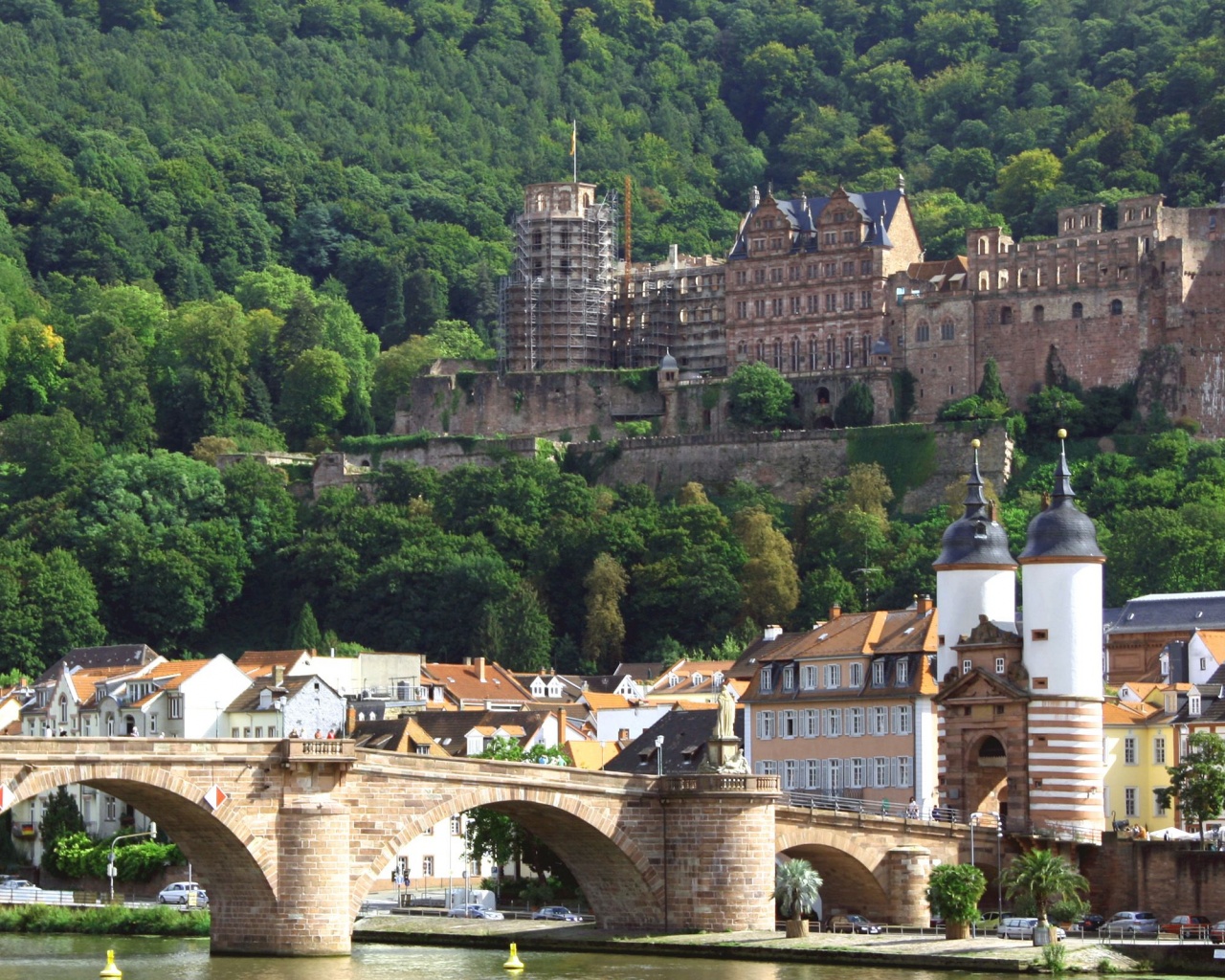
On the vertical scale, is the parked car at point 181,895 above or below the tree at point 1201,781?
below

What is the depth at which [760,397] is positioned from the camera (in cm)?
14562

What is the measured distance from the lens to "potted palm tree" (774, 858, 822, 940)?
76562mm

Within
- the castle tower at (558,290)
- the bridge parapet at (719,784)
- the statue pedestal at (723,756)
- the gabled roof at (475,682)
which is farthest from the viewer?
the castle tower at (558,290)

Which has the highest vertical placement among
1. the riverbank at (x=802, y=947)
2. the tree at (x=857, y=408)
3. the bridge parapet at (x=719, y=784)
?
the tree at (x=857, y=408)

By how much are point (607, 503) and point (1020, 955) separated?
240 ft

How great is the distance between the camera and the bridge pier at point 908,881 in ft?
260

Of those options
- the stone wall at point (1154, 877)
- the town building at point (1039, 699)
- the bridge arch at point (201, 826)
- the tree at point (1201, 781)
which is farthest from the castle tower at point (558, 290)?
the bridge arch at point (201, 826)

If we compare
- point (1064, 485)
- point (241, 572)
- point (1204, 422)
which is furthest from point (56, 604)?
point (1064, 485)

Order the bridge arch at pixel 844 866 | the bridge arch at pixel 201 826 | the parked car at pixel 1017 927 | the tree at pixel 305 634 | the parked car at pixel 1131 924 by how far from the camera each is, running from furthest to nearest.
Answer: the tree at pixel 305 634 → the bridge arch at pixel 844 866 → the parked car at pixel 1131 924 → the parked car at pixel 1017 927 → the bridge arch at pixel 201 826

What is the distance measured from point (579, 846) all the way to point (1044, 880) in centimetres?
1069

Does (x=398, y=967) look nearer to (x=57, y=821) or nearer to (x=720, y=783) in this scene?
(x=720, y=783)

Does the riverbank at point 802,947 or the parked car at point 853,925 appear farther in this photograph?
the parked car at point 853,925

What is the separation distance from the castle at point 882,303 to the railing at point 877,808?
5620cm

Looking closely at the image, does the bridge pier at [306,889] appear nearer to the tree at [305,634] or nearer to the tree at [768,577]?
the tree at [768,577]
